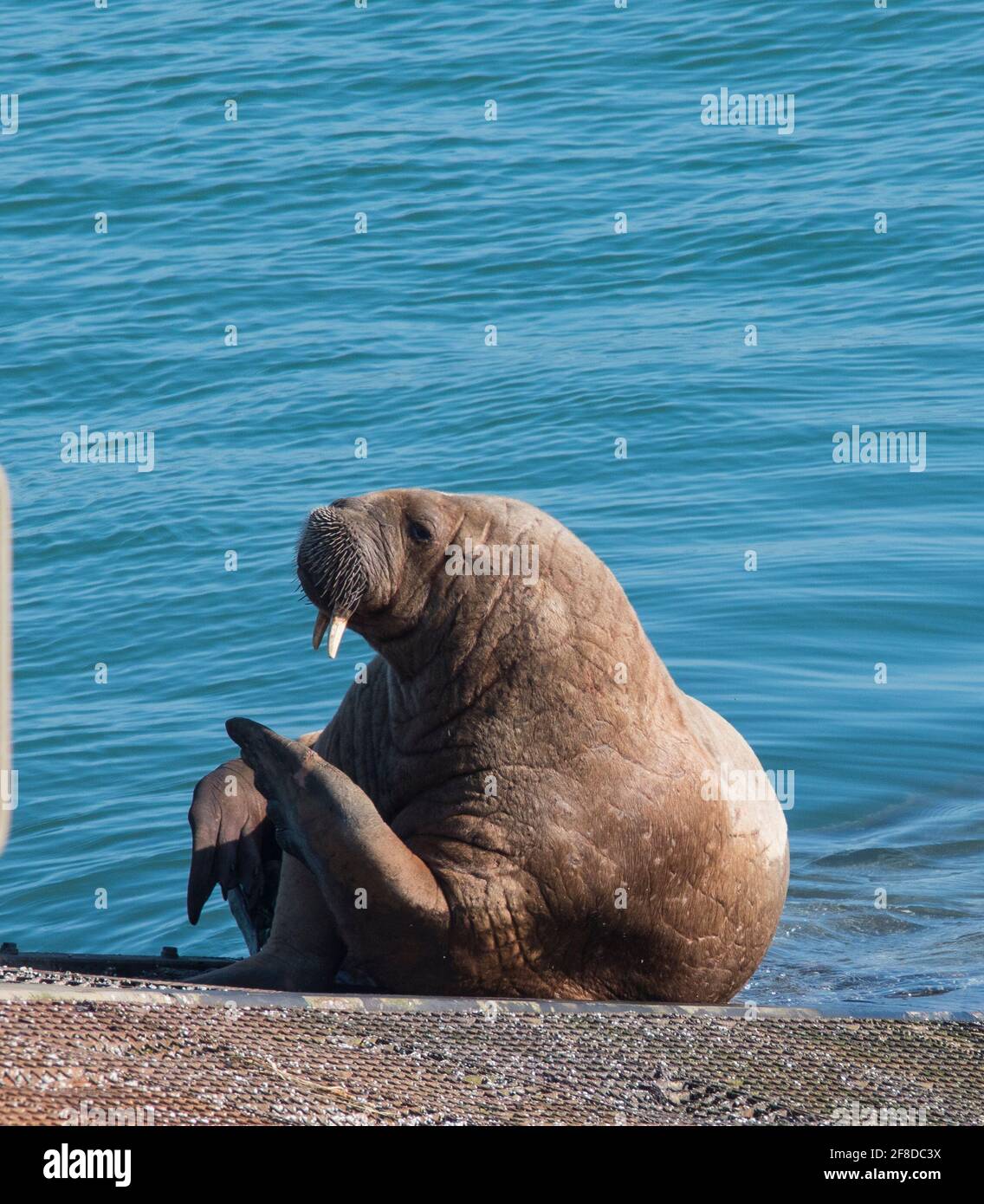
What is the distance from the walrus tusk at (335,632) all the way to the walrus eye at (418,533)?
0.31m

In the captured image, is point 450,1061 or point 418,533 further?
point 418,533

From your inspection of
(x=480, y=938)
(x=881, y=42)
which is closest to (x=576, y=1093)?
(x=480, y=938)

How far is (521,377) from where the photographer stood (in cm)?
1502

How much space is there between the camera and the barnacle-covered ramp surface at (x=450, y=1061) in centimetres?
370

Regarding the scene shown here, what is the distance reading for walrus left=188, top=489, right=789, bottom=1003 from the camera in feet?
17.0

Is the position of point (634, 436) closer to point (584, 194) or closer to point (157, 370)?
point (157, 370)

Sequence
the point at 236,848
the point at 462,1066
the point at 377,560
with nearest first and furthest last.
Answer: the point at 462,1066 < the point at 377,560 < the point at 236,848

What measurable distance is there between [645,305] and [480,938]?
11796 millimetres

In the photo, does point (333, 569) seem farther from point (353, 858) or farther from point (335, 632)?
point (353, 858)

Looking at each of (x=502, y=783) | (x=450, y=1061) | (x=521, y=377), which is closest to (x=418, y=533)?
(x=502, y=783)

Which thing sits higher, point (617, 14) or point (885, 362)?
point (617, 14)

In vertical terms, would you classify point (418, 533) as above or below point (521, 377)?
below

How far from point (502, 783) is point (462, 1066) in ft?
4.19
